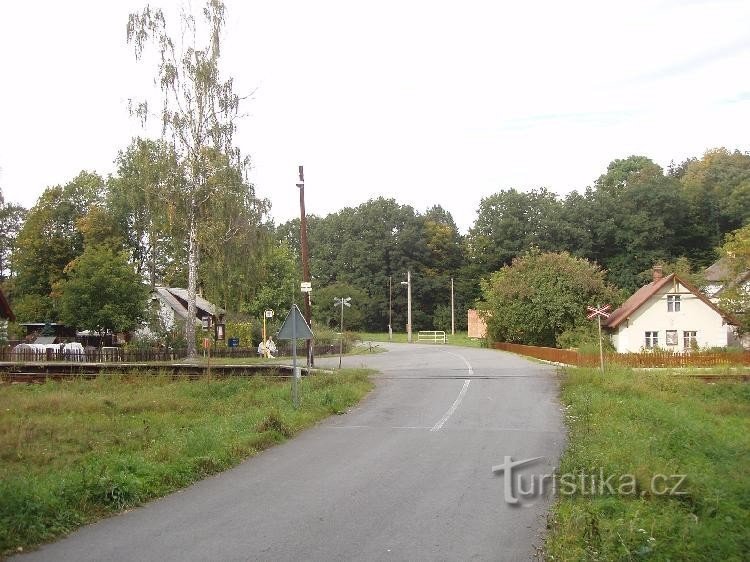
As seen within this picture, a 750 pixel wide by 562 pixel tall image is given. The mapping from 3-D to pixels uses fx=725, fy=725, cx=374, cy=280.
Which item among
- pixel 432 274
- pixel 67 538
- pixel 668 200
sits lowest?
pixel 67 538

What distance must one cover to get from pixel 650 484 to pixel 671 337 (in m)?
41.8

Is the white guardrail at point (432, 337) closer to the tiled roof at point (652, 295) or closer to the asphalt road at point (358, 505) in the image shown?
the tiled roof at point (652, 295)

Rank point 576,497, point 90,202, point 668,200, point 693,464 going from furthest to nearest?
point 668,200
point 90,202
point 693,464
point 576,497

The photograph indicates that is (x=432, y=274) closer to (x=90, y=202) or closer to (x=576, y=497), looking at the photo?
(x=90, y=202)

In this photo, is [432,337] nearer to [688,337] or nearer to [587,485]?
[688,337]

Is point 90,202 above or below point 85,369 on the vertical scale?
above

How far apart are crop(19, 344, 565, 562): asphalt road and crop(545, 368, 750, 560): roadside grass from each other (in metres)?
0.51

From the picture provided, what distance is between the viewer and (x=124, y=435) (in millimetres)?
15305

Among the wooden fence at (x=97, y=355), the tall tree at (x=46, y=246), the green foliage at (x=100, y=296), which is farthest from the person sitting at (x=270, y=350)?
the tall tree at (x=46, y=246)

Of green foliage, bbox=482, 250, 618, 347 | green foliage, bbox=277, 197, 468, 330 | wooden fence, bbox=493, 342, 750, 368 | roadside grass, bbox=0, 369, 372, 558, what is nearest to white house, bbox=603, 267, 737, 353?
green foliage, bbox=482, 250, 618, 347

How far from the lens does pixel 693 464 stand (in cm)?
1154

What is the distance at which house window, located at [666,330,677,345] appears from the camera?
47500 millimetres

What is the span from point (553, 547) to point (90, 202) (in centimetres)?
6780

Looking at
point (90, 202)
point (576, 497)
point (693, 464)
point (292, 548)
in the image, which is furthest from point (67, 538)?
point (90, 202)
